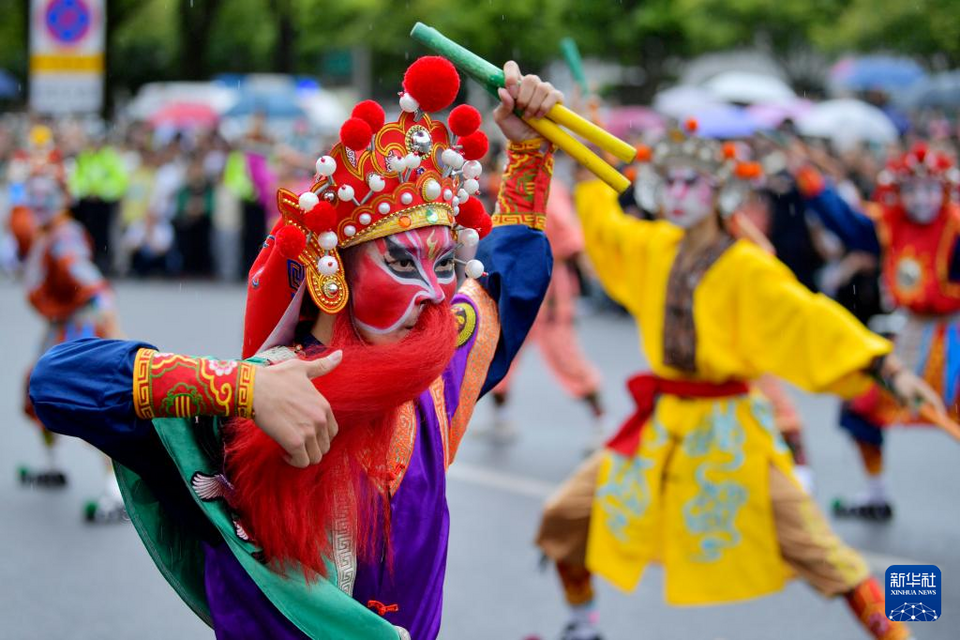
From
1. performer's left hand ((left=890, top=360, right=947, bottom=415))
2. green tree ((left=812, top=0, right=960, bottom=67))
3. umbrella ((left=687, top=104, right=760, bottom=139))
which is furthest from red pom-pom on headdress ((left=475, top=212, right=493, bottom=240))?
green tree ((left=812, top=0, right=960, bottom=67))

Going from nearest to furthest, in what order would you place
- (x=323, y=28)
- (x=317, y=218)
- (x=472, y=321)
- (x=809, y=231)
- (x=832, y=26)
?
(x=317, y=218) → (x=472, y=321) → (x=809, y=231) → (x=832, y=26) → (x=323, y=28)

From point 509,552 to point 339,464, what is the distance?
3.75m

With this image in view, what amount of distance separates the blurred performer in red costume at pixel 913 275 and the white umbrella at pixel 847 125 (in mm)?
8111

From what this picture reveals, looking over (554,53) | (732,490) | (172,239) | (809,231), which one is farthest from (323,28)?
(732,490)

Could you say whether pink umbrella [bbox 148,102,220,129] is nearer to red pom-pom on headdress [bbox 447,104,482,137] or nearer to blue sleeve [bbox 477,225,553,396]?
blue sleeve [bbox 477,225,553,396]

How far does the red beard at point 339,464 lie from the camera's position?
90.3 inches

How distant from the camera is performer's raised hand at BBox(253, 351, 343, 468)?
210 centimetres

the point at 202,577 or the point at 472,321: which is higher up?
the point at 472,321

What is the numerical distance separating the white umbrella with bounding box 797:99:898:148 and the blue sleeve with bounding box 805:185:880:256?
26.2ft

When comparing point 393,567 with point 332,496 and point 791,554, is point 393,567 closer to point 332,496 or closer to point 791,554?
point 332,496

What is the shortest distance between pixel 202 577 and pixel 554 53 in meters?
24.8

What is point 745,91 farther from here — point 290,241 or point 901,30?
point 290,241

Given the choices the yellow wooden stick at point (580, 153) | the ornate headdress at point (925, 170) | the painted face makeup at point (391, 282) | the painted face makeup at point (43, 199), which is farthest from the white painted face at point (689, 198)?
the painted face makeup at point (43, 199)

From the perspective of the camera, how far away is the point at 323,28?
1187 inches
